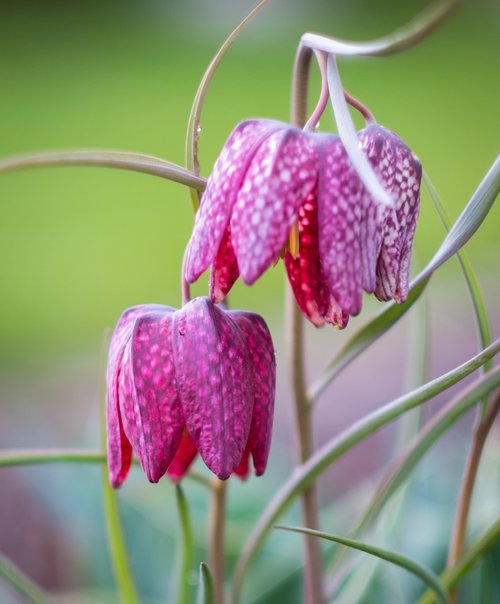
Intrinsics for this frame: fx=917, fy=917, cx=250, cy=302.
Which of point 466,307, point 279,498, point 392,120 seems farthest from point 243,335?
point 392,120

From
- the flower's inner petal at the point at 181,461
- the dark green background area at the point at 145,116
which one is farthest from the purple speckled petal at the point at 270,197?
the dark green background area at the point at 145,116

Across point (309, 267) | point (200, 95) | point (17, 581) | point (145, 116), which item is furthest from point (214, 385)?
point (145, 116)

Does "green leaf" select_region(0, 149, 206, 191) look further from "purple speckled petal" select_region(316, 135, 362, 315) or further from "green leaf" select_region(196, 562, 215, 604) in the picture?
"green leaf" select_region(196, 562, 215, 604)

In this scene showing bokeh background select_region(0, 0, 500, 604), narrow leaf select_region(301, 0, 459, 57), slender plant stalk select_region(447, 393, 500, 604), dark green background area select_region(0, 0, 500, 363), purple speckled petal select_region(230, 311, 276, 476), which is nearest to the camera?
narrow leaf select_region(301, 0, 459, 57)

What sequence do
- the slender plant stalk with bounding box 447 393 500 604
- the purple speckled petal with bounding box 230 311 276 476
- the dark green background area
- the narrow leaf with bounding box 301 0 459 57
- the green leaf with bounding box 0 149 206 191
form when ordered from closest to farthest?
1. the narrow leaf with bounding box 301 0 459 57
2. the green leaf with bounding box 0 149 206 191
3. the purple speckled petal with bounding box 230 311 276 476
4. the slender plant stalk with bounding box 447 393 500 604
5. the dark green background area

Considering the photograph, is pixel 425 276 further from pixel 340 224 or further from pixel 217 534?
pixel 217 534

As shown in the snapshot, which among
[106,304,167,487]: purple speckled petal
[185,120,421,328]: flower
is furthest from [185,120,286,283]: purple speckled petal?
[106,304,167,487]: purple speckled petal

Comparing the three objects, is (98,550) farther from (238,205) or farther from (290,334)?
(238,205)
